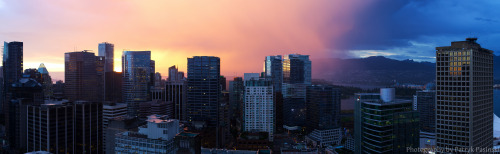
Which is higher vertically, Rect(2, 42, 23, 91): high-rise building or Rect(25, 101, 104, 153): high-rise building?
Rect(2, 42, 23, 91): high-rise building

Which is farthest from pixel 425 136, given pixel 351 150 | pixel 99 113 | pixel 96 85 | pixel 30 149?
pixel 96 85

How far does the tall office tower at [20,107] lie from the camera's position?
333 ft

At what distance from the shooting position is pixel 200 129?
97.8m

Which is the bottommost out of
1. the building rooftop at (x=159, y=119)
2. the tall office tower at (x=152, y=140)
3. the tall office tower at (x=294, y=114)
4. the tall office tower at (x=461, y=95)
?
the tall office tower at (x=294, y=114)

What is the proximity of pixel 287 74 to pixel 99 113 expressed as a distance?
120624 millimetres

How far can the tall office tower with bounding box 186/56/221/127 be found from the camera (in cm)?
11188

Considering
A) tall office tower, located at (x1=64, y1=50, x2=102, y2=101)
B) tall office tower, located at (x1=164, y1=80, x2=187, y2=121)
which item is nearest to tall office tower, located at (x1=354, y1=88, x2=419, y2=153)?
tall office tower, located at (x1=164, y1=80, x2=187, y2=121)

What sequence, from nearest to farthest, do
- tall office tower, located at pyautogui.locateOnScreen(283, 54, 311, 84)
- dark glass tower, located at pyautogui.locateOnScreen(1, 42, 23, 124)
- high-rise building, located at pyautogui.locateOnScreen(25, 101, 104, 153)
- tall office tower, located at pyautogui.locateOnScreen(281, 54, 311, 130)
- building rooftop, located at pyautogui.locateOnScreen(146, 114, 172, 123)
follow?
building rooftop, located at pyautogui.locateOnScreen(146, 114, 172, 123) < high-rise building, located at pyautogui.locateOnScreen(25, 101, 104, 153) < tall office tower, located at pyautogui.locateOnScreen(281, 54, 311, 130) < dark glass tower, located at pyautogui.locateOnScreen(1, 42, 23, 124) < tall office tower, located at pyautogui.locateOnScreen(283, 54, 311, 84)

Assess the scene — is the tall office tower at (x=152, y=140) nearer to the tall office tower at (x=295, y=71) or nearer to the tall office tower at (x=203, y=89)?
the tall office tower at (x=203, y=89)

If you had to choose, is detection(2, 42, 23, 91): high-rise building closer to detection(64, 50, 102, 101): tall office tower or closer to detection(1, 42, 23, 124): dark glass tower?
detection(1, 42, 23, 124): dark glass tower

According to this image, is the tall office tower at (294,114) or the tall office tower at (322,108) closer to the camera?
the tall office tower at (322,108)

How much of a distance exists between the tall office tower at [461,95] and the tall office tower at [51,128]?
94231 millimetres

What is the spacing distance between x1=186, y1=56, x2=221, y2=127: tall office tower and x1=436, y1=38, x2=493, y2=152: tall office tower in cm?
7516

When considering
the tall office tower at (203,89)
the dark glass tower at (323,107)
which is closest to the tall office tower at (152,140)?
the tall office tower at (203,89)
